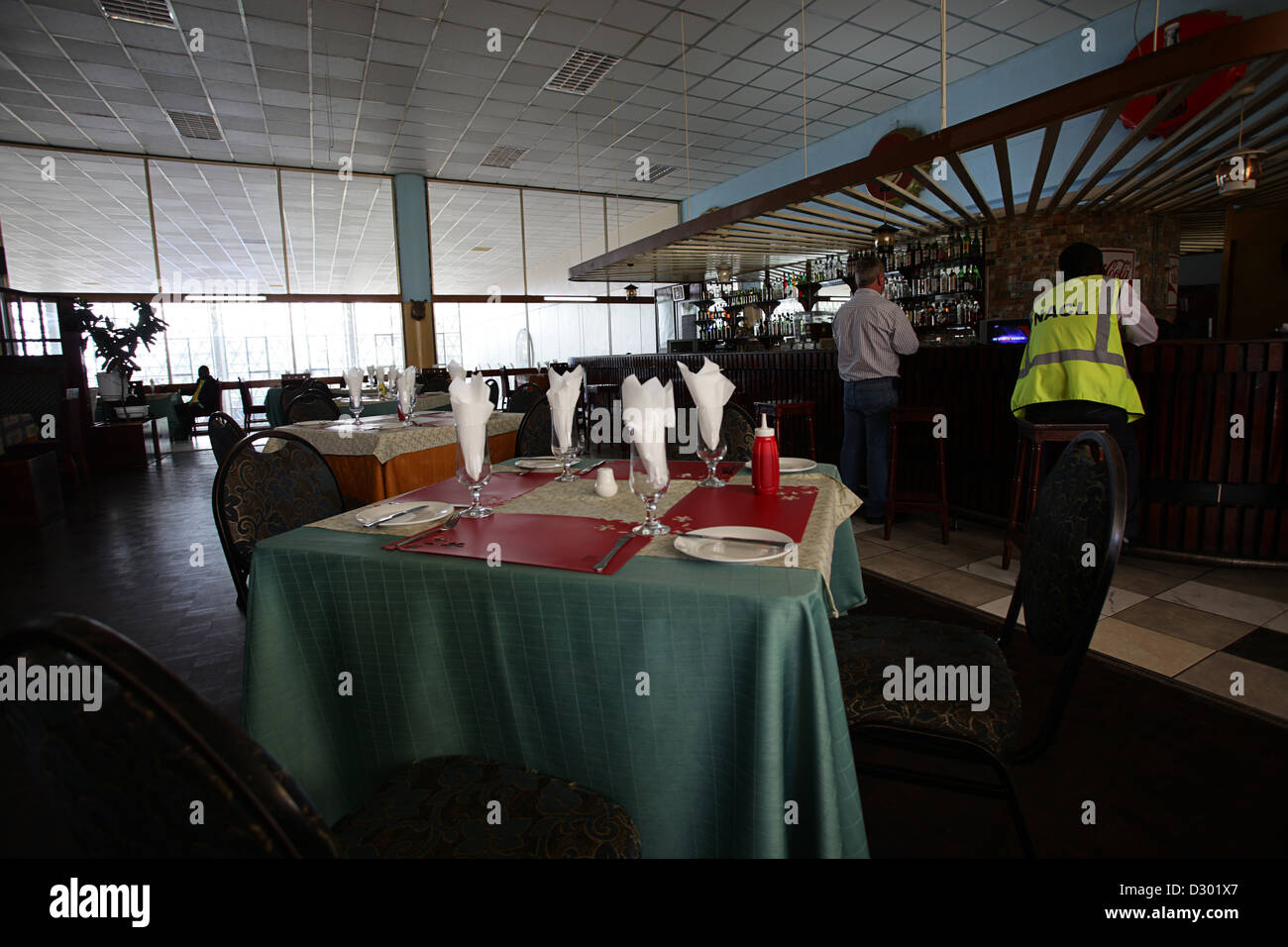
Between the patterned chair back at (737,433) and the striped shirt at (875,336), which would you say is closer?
the patterned chair back at (737,433)

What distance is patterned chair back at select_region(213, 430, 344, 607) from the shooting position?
5.77 ft

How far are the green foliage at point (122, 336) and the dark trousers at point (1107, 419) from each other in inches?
417

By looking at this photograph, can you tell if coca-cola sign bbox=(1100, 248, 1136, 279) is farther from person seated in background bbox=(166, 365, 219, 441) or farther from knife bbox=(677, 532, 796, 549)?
person seated in background bbox=(166, 365, 219, 441)

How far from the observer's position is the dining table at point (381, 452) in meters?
3.50

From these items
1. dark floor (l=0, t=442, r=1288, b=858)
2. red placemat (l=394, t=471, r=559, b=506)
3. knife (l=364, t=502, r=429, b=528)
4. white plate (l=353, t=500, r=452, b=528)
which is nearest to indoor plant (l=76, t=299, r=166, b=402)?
dark floor (l=0, t=442, r=1288, b=858)

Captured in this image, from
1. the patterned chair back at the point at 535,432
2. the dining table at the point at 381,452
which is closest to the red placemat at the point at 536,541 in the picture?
the patterned chair back at the point at 535,432

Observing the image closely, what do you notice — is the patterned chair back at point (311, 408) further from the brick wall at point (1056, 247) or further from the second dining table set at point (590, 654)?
the brick wall at point (1056, 247)

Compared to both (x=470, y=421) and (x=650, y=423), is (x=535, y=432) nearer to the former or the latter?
(x=470, y=421)

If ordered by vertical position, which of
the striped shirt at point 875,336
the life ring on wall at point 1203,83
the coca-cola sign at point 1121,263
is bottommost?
the striped shirt at point 875,336

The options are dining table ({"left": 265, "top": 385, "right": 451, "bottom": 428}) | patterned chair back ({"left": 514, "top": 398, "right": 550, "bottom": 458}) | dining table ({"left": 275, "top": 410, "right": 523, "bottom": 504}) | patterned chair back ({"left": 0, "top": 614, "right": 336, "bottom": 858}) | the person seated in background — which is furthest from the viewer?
the person seated in background

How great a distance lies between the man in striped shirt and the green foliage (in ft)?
31.0

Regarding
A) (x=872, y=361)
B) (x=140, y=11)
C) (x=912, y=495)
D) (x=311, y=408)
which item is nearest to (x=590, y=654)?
(x=912, y=495)

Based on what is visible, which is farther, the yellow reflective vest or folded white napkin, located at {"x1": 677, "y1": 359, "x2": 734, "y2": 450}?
the yellow reflective vest
